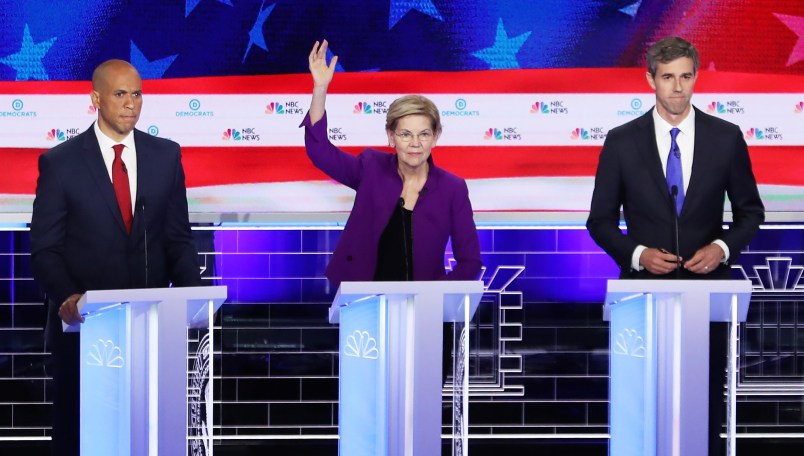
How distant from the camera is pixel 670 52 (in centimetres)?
431

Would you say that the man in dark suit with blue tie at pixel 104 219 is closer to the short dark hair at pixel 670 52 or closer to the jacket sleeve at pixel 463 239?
the jacket sleeve at pixel 463 239

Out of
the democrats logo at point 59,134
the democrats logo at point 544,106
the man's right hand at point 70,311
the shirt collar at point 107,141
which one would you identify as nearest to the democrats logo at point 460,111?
the democrats logo at point 544,106

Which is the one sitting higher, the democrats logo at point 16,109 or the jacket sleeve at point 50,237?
the democrats logo at point 16,109

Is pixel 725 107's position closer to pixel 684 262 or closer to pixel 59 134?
pixel 684 262

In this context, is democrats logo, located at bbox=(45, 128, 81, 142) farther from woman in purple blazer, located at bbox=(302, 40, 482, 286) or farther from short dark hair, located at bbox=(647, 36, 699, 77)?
short dark hair, located at bbox=(647, 36, 699, 77)

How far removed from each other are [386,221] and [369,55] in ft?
5.29

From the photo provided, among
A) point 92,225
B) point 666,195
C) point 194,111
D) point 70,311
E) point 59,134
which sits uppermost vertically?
point 194,111

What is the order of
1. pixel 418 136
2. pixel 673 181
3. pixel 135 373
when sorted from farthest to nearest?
pixel 673 181 < pixel 418 136 < pixel 135 373

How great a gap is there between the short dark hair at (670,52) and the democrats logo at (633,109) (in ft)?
4.58

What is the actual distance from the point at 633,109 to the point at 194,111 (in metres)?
1.94

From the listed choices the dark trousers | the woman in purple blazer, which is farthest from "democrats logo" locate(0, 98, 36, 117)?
the woman in purple blazer

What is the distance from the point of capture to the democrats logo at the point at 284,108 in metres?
5.77

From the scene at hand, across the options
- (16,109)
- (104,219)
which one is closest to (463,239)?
(104,219)

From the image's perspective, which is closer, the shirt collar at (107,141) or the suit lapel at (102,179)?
the suit lapel at (102,179)
